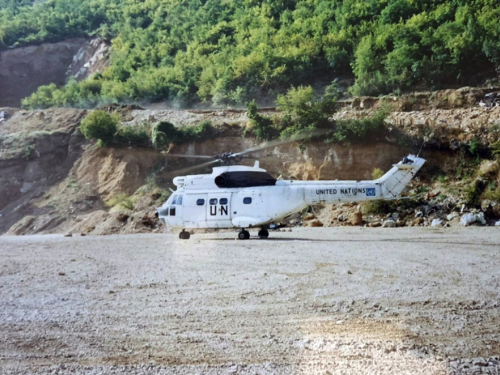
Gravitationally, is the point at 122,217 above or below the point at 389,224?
above

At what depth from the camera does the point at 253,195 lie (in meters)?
18.3

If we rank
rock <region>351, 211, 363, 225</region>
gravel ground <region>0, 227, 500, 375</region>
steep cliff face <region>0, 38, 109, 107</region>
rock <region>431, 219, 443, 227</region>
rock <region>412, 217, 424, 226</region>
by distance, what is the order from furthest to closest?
1. steep cliff face <region>0, 38, 109, 107</region>
2. rock <region>351, 211, 363, 225</region>
3. rock <region>412, 217, 424, 226</region>
4. rock <region>431, 219, 443, 227</region>
5. gravel ground <region>0, 227, 500, 375</region>

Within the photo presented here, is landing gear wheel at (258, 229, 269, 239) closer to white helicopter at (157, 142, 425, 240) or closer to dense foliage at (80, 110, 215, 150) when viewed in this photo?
white helicopter at (157, 142, 425, 240)

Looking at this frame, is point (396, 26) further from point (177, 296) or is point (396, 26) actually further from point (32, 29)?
point (32, 29)

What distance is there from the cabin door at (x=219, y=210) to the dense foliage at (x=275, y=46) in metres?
16.4

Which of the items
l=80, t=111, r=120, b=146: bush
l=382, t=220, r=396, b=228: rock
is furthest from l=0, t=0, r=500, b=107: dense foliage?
l=382, t=220, r=396, b=228: rock

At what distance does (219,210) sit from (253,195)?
1.12 metres

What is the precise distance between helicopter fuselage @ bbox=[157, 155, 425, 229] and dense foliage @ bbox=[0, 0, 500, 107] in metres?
15.8

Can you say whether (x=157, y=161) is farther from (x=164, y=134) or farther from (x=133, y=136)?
(x=133, y=136)

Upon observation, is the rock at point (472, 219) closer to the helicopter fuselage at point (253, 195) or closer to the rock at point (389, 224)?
the rock at point (389, 224)

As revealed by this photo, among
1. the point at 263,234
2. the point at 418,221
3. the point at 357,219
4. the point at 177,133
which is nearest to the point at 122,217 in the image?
the point at 177,133

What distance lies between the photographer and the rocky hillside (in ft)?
86.5

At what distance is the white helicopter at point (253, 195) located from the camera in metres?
17.0

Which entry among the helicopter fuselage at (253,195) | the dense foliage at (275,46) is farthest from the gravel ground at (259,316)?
the dense foliage at (275,46)
